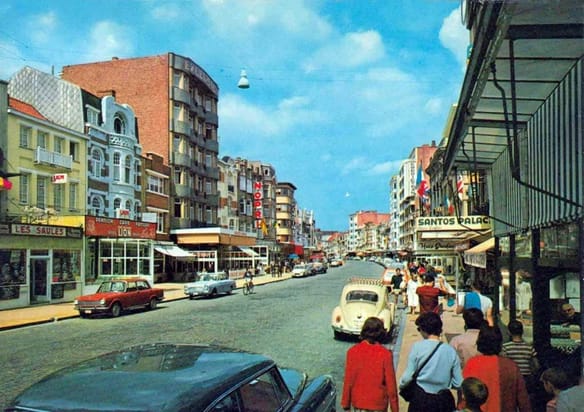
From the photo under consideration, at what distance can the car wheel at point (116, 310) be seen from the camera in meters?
21.5

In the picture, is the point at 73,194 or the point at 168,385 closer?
the point at 168,385

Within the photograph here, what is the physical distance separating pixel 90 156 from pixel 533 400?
3267cm

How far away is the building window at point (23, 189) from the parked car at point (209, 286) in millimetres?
9354

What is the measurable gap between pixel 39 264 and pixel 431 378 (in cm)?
2568

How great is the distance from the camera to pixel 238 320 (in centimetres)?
1909

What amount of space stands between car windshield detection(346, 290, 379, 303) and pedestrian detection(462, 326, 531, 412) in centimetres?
1027

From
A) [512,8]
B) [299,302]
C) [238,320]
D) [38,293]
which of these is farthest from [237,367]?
[38,293]

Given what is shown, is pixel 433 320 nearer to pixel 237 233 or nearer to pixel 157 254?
pixel 157 254

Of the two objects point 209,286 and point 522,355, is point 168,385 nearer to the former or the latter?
point 522,355

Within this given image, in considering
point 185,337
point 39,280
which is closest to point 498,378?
point 185,337

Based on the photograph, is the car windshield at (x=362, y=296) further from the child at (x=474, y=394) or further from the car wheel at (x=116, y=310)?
the child at (x=474, y=394)

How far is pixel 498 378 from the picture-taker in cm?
473

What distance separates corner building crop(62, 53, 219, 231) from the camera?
4897 cm

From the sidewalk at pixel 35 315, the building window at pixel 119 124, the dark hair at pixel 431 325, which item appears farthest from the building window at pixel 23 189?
the dark hair at pixel 431 325
